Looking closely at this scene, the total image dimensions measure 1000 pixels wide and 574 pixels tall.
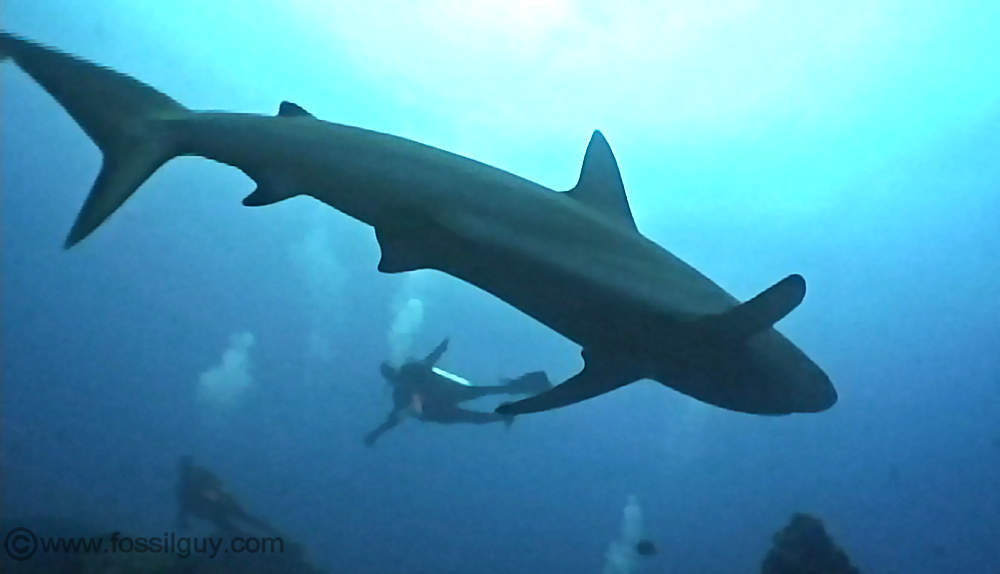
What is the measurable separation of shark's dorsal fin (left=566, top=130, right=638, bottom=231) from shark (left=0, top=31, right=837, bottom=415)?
15 centimetres

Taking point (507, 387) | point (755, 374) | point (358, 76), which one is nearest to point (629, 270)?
point (755, 374)

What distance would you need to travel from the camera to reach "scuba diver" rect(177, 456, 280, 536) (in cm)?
1474

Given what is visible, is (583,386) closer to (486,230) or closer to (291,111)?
(486,230)

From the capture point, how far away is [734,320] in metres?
3.27

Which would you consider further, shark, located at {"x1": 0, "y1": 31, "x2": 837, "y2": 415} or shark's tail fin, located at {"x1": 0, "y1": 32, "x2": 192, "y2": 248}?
shark's tail fin, located at {"x1": 0, "y1": 32, "x2": 192, "y2": 248}

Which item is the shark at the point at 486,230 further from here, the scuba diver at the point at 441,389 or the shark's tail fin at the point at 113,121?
the scuba diver at the point at 441,389

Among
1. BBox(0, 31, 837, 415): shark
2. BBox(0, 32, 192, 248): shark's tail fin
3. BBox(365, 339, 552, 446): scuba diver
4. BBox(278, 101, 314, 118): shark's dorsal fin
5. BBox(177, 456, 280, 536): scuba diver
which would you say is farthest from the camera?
BBox(177, 456, 280, 536): scuba diver

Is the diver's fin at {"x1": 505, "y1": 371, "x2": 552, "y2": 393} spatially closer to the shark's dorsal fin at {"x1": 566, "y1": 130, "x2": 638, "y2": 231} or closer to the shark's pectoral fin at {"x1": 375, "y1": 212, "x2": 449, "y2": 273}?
the shark's dorsal fin at {"x1": 566, "y1": 130, "x2": 638, "y2": 231}

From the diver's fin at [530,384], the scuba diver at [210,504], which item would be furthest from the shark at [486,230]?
the scuba diver at [210,504]

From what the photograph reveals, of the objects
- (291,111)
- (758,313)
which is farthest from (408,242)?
(758,313)

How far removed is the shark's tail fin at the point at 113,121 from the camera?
3656mm

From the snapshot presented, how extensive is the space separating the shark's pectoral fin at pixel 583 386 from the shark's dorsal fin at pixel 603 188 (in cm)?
76

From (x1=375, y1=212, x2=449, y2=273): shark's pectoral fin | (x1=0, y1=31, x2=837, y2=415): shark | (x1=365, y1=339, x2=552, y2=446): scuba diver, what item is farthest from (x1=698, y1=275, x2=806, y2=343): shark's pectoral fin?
(x1=365, y1=339, x2=552, y2=446): scuba diver

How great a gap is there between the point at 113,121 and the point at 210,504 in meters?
12.7
